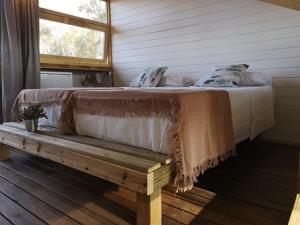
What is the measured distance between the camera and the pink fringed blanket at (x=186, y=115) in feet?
4.34

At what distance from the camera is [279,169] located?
2.13m

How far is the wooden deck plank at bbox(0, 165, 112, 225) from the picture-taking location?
4.52 feet

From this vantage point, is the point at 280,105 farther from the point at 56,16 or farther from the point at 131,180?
the point at 56,16

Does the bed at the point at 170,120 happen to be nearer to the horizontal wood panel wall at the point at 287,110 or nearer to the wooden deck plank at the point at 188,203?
the wooden deck plank at the point at 188,203

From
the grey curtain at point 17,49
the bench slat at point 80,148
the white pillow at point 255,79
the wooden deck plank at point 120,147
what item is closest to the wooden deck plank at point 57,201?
the bench slat at point 80,148

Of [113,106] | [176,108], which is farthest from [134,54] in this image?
[176,108]

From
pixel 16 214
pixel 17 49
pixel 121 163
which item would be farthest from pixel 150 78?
pixel 16 214

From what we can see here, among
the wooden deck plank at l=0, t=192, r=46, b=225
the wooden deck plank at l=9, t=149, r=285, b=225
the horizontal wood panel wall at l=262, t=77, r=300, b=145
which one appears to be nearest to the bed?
the wooden deck plank at l=9, t=149, r=285, b=225

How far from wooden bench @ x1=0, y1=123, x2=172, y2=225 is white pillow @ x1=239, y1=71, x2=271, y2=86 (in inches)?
74.0

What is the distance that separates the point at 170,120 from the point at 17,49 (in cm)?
290

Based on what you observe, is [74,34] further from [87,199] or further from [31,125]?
[87,199]

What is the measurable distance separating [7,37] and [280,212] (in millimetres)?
3555

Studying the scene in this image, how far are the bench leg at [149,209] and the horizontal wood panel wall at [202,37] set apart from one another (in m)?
2.31

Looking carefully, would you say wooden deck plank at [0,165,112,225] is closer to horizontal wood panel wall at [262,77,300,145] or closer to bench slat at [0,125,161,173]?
bench slat at [0,125,161,173]
